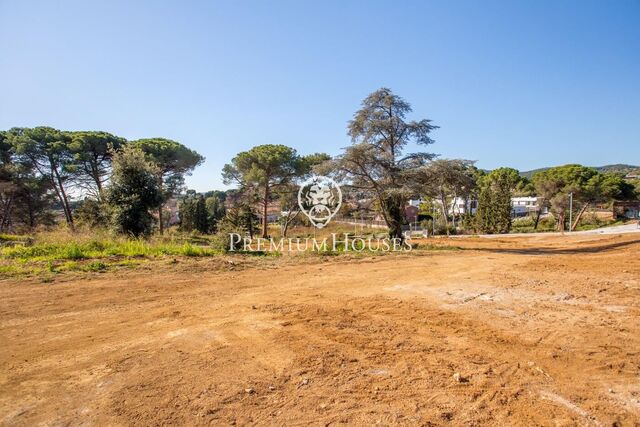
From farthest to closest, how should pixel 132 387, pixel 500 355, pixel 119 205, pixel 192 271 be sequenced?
pixel 119 205 < pixel 192 271 < pixel 500 355 < pixel 132 387

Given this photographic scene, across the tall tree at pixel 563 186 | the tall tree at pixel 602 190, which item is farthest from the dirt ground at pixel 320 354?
the tall tree at pixel 602 190

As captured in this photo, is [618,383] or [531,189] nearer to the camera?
[618,383]

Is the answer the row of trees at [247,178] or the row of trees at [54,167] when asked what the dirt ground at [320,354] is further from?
the row of trees at [54,167]

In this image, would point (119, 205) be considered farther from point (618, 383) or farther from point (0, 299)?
point (618, 383)

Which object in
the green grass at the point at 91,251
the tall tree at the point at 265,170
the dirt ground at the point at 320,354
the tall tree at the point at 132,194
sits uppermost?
the tall tree at the point at 265,170

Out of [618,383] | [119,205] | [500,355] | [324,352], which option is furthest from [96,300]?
[119,205]

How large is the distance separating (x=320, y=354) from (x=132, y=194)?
38.9ft

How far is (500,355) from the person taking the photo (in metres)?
3.12

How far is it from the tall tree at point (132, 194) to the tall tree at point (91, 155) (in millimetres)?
9310

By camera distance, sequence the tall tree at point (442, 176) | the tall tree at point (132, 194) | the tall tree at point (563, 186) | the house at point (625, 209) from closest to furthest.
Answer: the tall tree at point (132, 194), the tall tree at point (442, 176), the tall tree at point (563, 186), the house at point (625, 209)

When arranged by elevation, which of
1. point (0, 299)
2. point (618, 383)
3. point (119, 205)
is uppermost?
point (119, 205)

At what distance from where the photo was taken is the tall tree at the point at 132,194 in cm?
1177

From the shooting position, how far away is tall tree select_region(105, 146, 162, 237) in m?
11.8

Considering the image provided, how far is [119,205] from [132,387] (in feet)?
37.3
